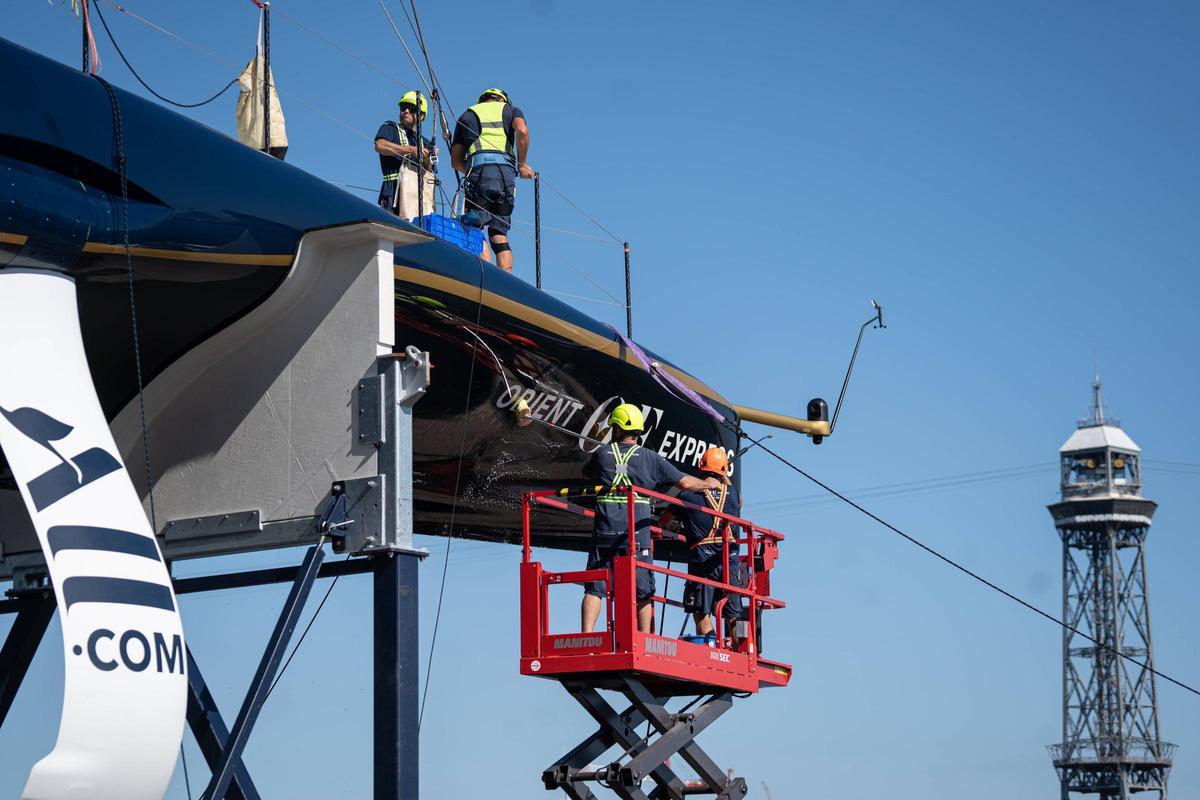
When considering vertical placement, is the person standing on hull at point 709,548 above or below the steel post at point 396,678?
above

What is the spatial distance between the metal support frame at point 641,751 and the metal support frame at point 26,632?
12.7 feet

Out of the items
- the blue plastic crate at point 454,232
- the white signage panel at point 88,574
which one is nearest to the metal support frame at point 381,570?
the white signage panel at point 88,574

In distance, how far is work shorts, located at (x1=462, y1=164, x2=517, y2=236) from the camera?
15.1 m

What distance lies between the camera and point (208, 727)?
35.3ft

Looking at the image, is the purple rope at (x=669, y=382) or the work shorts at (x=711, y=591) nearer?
the work shorts at (x=711, y=591)

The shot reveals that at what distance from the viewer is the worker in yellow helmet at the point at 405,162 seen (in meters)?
14.3

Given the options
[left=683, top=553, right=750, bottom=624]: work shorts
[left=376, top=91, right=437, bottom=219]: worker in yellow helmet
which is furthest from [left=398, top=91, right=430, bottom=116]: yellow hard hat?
[left=683, top=553, right=750, bottom=624]: work shorts

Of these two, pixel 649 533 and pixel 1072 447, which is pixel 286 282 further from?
pixel 1072 447

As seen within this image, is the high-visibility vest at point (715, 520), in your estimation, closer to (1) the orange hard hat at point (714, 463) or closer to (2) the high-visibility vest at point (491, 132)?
(1) the orange hard hat at point (714, 463)

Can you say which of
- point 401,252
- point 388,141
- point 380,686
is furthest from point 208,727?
point 388,141

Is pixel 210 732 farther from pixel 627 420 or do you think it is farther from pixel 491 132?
pixel 491 132

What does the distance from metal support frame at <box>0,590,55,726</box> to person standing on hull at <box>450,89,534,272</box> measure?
5.12 meters

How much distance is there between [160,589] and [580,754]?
4.92m

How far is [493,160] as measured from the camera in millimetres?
15328
